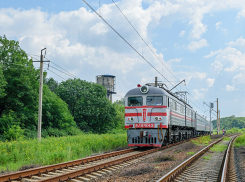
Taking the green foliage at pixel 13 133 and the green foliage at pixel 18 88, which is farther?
the green foliage at pixel 18 88

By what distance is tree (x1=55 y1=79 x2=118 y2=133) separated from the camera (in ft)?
152

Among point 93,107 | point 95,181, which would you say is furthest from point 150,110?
point 93,107

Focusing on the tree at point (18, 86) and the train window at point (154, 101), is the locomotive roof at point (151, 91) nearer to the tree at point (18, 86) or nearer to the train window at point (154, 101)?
the train window at point (154, 101)

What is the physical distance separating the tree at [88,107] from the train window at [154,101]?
29986 millimetres

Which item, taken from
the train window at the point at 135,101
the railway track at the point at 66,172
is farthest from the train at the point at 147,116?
the railway track at the point at 66,172

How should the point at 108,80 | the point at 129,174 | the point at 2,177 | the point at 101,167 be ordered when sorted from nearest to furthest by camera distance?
1. the point at 2,177
2. the point at 129,174
3. the point at 101,167
4. the point at 108,80

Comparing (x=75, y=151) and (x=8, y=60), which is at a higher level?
(x=8, y=60)

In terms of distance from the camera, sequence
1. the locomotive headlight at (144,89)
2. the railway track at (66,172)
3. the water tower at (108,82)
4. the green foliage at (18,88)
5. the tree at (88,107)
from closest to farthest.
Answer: the railway track at (66,172) < the locomotive headlight at (144,89) < the green foliage at (18,88) < the tree at (88,107) < the water tower at (108,82)

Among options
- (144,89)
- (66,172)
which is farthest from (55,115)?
(66,172)

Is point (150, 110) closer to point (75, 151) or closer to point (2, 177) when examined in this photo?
point (75, 151)

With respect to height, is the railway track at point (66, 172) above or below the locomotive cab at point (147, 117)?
below

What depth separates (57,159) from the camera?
11.3 metres

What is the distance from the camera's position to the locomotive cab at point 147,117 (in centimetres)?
1614

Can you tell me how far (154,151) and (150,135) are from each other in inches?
38.2
